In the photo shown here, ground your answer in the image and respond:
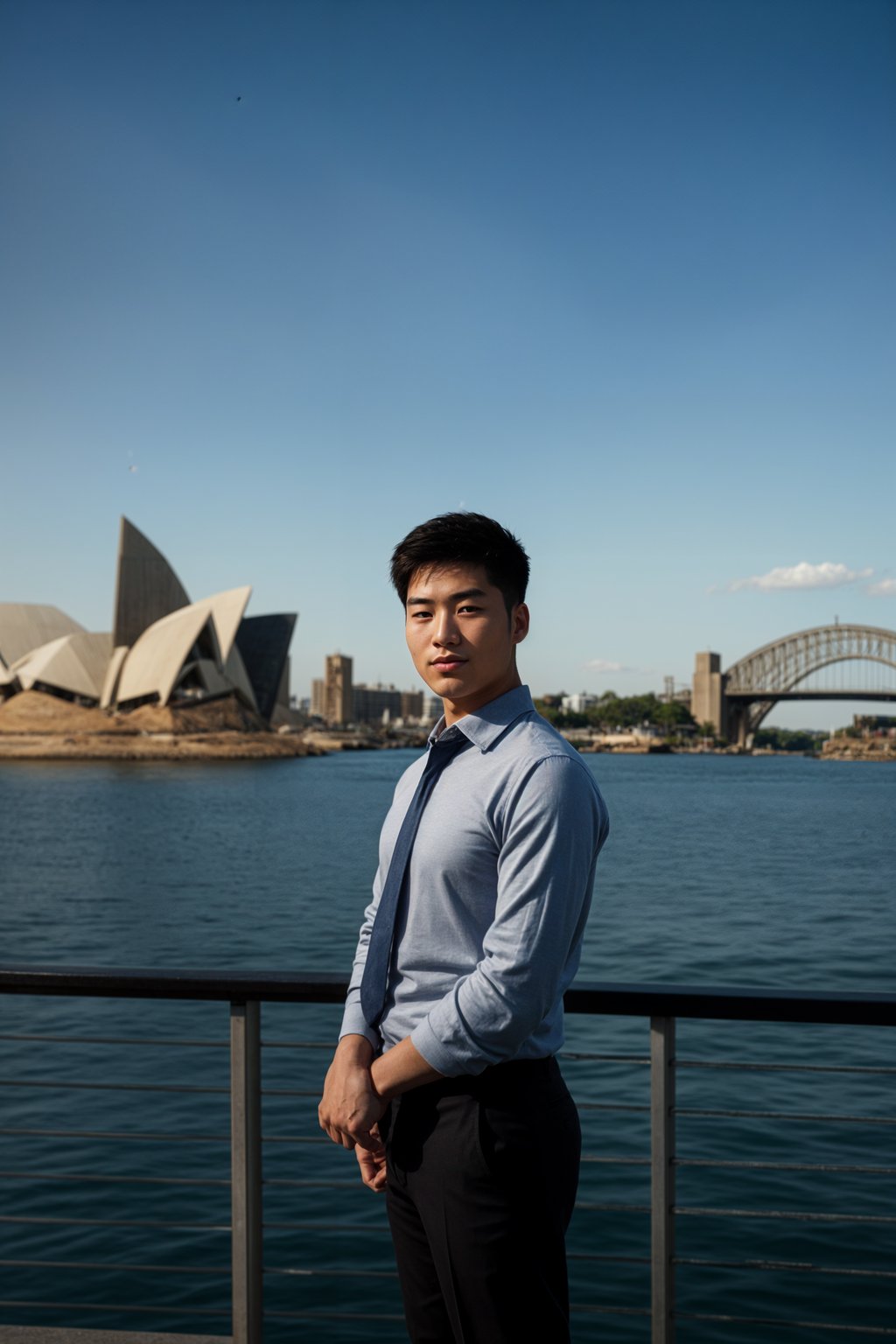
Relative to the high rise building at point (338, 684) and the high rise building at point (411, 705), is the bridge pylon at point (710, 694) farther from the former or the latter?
the high rise building at point (411, 705)

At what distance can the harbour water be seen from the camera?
4.17 metres

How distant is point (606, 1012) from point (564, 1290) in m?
0.43

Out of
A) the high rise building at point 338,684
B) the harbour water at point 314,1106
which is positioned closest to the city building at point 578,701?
the high rise building at point 338,684

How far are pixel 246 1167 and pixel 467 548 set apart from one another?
1153 mm

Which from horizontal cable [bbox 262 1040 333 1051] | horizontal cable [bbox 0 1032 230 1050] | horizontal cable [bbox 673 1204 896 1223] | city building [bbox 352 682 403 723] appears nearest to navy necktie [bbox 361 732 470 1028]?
horizontal cable [bbox 262 1040 333 1051]

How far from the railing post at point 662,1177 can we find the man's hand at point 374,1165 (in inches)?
20.0

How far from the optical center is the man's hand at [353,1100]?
1353mm

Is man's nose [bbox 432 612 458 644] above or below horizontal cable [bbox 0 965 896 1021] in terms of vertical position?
above

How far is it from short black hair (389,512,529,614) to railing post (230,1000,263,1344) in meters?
0.86

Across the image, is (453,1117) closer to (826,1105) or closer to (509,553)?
(509,553)

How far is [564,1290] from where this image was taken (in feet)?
4.52

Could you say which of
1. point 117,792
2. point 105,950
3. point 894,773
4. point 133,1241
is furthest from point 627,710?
point 133,1241

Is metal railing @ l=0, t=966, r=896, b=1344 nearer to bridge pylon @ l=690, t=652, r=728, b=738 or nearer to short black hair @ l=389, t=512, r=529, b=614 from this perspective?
short black hair @ l=389, t=512, r=529, b=614

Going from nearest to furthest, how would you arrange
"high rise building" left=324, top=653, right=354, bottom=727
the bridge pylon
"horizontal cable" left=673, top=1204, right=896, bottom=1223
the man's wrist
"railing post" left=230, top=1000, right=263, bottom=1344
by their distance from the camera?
the man's wrist < "horizontal cable" left=673, top=1204, right=896, bottom=1223 < "railing post" left=230, top=1000, right=263, bottom=1344 < the bridge pylon < "high rise building" left=324, top=653, right=354, bottom=727
